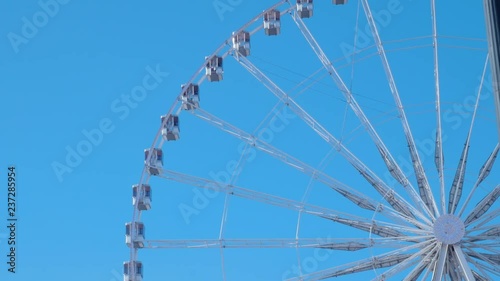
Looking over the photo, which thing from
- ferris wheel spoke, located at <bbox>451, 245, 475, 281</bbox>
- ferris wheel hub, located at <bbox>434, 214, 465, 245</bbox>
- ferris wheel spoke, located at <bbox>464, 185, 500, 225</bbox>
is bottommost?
ferris wheel spoke, located at <bbox>451, 245, 475, 281</bbox>

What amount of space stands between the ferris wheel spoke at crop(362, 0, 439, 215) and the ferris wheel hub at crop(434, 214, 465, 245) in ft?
1.34

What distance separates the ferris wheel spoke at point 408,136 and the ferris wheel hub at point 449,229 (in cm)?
41

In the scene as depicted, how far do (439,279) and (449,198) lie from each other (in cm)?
327

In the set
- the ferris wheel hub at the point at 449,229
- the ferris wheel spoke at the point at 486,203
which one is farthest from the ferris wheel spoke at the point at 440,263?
the ferris wheel spoke at the point at 486,203

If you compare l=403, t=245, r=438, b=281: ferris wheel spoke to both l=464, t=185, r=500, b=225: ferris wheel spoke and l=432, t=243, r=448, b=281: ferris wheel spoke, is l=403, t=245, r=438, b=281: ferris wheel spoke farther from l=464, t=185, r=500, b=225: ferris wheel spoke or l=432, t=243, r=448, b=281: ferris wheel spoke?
l=464, t=185, r=500, b=225: ferris wheel spoke

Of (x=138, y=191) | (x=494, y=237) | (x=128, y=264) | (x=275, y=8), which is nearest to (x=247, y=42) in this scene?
(x=275, y=8)

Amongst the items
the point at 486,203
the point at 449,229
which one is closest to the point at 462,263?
the point at 449,229

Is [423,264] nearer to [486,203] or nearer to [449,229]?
[449,229]

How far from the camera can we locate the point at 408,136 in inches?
1223

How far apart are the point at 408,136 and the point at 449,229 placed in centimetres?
387

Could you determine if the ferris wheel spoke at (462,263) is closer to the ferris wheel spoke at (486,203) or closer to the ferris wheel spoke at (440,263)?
the ferris wheel spoke at (440,263)

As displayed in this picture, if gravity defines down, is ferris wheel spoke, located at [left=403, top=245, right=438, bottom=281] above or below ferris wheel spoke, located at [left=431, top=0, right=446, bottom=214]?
below

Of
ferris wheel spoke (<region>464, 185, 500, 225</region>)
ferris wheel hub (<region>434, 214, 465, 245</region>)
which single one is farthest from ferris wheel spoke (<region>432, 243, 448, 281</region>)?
ferris wheel spoke (<region>464, 185, 500, 225</region>)

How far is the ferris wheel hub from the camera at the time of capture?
2816cm
